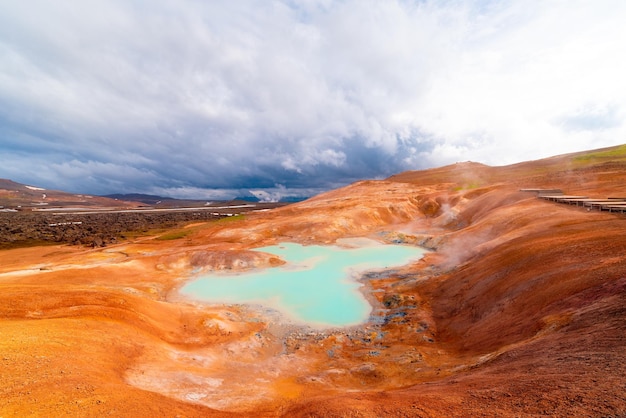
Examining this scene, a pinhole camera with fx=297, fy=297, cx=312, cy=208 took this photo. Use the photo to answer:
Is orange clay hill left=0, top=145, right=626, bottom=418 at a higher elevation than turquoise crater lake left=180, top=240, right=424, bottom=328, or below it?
higher

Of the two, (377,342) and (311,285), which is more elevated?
(311,285)

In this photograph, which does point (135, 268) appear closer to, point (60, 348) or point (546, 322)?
point (60, 348)

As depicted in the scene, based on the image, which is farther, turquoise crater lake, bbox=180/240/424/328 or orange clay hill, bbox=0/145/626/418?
turquoise crater lake, bbox=180/240/424/328

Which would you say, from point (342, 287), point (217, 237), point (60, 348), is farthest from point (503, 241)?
point (217, 237)

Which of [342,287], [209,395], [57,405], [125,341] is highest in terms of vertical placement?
[57,405]

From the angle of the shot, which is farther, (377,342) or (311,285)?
(311,285)
